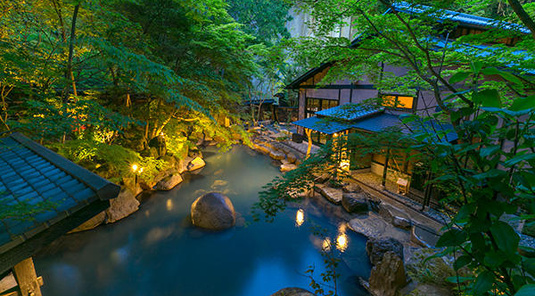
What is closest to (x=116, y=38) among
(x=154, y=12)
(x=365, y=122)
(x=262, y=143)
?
(x=154, y=12)

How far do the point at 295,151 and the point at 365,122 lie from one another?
6319 millimetres

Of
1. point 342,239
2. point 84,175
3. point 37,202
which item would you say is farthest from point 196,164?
point 37,202

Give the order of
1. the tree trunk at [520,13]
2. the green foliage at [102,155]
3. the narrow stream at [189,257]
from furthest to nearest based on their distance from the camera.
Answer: the narrow stream at [189,257] → the green foliage at [102,155] → the tree trunk at [520,13]

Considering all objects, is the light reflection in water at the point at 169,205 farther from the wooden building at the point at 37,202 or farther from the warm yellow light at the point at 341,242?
the warm yellow light at the point at 341,242

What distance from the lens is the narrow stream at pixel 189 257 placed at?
22.5ft

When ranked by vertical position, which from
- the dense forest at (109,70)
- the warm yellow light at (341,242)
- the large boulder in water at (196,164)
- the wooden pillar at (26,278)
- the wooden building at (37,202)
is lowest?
the warm yellow light at (341,242)

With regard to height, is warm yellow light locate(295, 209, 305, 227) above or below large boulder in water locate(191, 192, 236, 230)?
below

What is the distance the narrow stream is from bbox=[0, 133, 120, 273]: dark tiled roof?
16.1 ft

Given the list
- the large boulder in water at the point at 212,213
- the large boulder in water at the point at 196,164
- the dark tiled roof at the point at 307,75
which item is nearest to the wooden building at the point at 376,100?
the dark tiled roof at the point at 307,75

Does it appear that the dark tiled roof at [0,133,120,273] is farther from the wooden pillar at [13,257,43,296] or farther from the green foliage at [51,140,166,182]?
the green foliage at [51,140,166,182]

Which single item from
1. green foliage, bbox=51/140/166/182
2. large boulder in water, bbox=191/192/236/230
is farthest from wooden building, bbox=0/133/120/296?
large boulder in water, bbox=191/192/236/230

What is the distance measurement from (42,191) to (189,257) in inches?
238

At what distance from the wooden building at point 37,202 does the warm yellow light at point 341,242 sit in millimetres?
7507

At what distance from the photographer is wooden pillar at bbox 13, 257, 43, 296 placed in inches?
136
